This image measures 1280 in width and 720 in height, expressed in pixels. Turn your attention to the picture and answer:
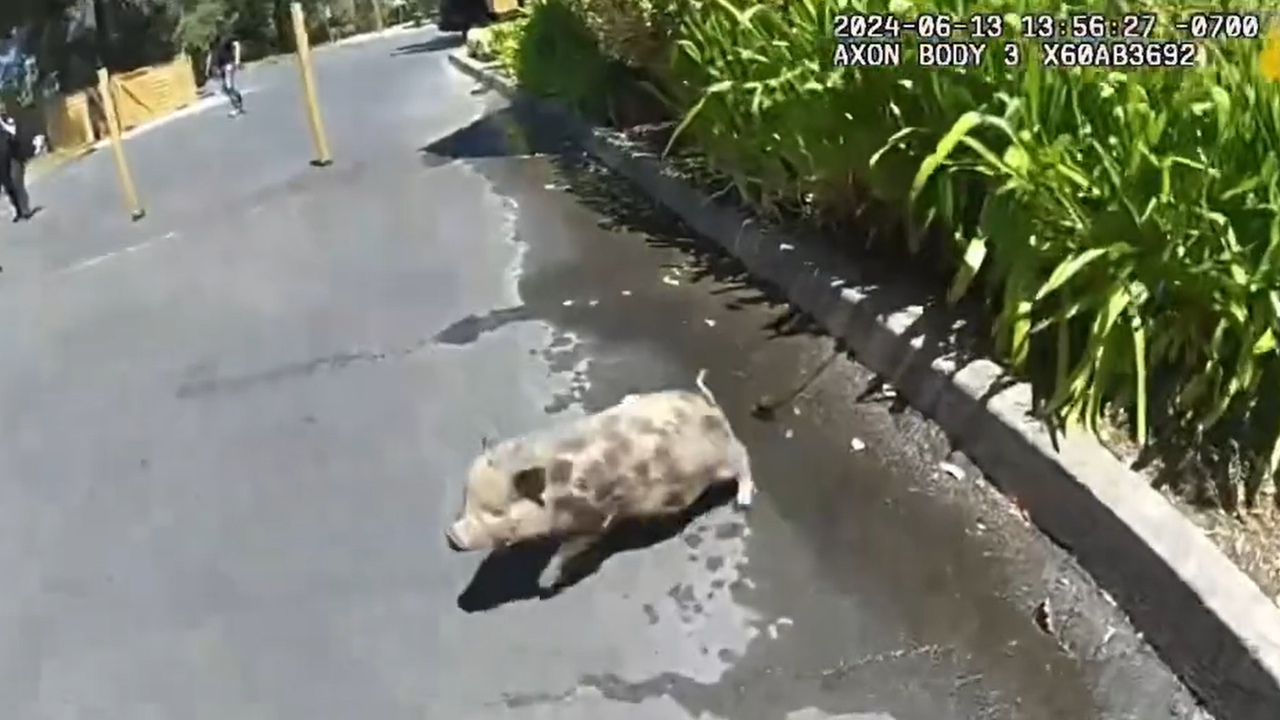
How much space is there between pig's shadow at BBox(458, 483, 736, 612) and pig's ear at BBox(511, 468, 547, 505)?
0.29 m

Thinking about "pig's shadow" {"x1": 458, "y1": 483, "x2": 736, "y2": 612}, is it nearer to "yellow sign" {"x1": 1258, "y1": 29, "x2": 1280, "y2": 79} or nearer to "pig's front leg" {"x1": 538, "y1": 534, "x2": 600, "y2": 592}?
"pig's front leg" {"x1": 538, "y1": 534, "x2": 600, "y2": 592}

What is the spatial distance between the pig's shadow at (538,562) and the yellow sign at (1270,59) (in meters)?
2.03

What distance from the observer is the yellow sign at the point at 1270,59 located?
3.88m

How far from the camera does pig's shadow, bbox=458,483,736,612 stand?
4133 mm

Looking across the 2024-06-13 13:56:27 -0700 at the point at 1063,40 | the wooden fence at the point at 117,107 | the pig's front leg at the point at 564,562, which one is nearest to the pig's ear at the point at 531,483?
the pig's front leg at the point at 564,562

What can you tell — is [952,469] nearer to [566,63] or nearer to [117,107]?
[566,63]

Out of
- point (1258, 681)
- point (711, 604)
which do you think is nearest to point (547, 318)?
point (711, 604)

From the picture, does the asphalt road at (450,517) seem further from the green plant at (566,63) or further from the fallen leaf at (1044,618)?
the green plant at (566,63)

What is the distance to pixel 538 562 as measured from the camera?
4.23m

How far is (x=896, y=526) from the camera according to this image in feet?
13.9

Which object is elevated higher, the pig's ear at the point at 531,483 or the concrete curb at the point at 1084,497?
the pig's ear at the point at 531,483

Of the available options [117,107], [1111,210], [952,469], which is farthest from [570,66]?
[117,107]

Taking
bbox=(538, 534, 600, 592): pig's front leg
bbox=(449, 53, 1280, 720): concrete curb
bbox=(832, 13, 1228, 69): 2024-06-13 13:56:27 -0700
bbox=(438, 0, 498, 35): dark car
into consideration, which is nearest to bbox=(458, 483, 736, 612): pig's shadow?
bbox=(538, 534, 600, 592): pig's front leg

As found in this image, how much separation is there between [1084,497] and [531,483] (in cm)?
153
